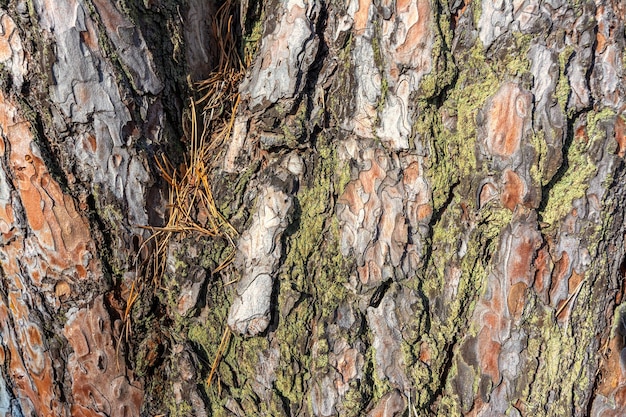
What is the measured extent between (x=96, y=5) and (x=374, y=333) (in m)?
1.10

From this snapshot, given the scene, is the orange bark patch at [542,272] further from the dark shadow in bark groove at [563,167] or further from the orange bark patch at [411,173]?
the orange bark patch at [411,173]

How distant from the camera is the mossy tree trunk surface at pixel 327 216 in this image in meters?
1.31

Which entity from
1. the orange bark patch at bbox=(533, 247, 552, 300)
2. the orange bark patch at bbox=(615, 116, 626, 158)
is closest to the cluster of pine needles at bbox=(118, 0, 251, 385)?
the orange bark patch at bbox=(533, 247, 552, 300)

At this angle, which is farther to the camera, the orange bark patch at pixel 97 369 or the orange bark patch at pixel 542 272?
the orange bark patch at pixel 97 369

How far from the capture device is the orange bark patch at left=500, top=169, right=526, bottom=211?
130 cm

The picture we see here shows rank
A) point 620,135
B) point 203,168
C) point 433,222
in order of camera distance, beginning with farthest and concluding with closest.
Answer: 1. point 203,168
2. point 433,222
3. point 620,135

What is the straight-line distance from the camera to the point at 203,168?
1.60m

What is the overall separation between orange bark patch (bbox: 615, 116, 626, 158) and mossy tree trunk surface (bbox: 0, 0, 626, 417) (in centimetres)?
2

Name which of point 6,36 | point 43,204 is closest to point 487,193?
point 43,204

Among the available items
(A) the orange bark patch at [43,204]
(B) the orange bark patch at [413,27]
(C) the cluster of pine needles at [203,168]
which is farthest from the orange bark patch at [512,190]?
(A) the orange bark patch at [43,204]

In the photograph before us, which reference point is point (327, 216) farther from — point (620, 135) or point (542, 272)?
point (620, 135)

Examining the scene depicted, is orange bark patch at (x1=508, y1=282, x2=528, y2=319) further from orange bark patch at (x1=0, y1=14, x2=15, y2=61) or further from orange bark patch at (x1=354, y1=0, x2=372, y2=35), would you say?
orange bark patch at (x1=0, y1=14, x2=15, y2=61)

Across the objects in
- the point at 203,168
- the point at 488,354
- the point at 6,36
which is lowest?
the point at 488,354

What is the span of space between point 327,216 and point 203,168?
42 cm
